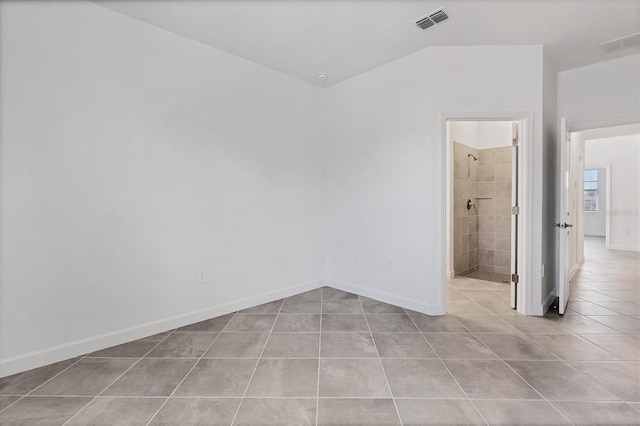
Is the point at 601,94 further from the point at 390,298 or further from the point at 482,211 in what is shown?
the point at 390,298

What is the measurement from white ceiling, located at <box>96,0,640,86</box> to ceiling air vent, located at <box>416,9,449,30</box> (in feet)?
0.16

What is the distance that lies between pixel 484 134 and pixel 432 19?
314 centimetres

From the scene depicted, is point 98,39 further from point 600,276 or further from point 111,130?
point 600,276

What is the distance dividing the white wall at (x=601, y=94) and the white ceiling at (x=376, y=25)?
0.16 metres

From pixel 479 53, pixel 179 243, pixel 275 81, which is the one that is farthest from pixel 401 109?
pixel 179 243

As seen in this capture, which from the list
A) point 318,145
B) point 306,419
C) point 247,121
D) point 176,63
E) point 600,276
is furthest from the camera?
point 600,276

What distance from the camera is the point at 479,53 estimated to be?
2906 millimetres

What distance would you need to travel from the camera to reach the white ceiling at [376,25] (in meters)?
2.29

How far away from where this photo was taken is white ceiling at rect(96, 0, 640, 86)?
229cm

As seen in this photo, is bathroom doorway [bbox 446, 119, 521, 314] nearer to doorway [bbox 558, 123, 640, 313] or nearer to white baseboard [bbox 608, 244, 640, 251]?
doorway [bbox 558, 123, 640, 313]

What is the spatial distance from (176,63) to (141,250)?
70.0 inches

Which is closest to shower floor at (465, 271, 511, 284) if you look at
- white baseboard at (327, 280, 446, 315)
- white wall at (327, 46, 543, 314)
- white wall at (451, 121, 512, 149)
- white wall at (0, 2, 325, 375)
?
white wall at (327, 46, 543, 314)

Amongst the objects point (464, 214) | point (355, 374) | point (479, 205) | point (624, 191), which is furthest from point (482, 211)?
point (624, 191)

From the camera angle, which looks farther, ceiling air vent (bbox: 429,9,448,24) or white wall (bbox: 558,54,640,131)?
white wall (bbox: 558,54,640,131)
